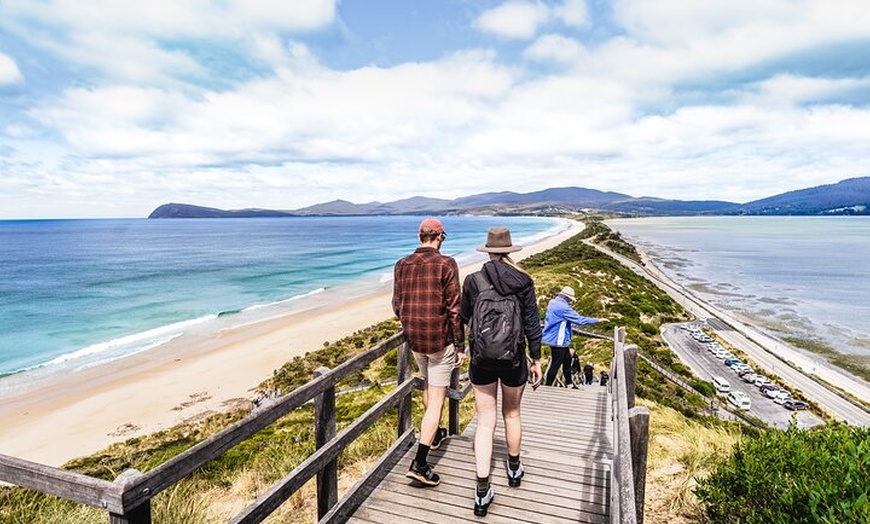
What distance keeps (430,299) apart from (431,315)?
13cm

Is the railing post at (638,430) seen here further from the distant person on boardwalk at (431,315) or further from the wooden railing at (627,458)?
the distant person on boardwalk at (431,315)

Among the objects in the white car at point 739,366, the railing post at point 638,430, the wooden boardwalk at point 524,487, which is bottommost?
the white car at point 739,366

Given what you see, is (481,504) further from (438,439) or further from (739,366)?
(739,366)

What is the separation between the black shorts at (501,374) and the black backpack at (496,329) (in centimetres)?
7

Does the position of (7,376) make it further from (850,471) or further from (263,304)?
(850,471)

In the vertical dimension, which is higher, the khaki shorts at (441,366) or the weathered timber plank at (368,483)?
the khaki shorts at (441,366)

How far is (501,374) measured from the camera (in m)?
3.73

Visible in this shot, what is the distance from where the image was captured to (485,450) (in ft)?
12.4

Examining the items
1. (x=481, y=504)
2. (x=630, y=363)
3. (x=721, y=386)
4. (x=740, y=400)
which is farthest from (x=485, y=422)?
(x=721, y=386)

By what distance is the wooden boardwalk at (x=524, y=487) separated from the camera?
3730 millimetres

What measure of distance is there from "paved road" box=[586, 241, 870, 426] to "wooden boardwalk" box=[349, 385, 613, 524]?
24386 millimetres

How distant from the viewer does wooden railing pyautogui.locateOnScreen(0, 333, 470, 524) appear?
6.48 feet

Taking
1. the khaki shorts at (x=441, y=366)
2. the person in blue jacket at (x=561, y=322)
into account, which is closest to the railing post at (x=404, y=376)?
the khaki shorts at (x=441, y=366)

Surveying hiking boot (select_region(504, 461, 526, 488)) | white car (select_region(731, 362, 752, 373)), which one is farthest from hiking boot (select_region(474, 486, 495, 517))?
white car (select_region(731, 362, 752, 373))
